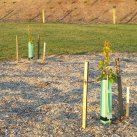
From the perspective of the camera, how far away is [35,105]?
11859 mm

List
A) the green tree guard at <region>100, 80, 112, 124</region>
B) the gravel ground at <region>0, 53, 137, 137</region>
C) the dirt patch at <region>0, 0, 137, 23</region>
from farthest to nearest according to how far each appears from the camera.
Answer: the dirt patch at <region>0, 0, 137, 23</region> < the green tree guard at <region>100, 80, 112, 124</region> < the gravel ground at <region>0, 53, 137, 137</region>

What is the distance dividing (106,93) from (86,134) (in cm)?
111

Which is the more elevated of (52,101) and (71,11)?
(71,11)

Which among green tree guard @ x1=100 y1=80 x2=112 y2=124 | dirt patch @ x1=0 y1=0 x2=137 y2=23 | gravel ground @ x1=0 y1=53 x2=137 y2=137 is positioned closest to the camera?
gravel ground @ x1=0 y1=53 x2=137 y2=137

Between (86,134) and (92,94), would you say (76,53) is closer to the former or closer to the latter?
(92,94)

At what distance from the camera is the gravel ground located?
32.3 ft

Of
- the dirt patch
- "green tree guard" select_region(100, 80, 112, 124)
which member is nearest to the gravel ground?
"green tree guard" select_region(100, 80, 112, 124)

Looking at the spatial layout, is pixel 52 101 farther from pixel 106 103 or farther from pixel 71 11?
pixel 71 11

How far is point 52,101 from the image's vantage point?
12.3m

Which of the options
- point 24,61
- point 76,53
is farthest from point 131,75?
point 76,53

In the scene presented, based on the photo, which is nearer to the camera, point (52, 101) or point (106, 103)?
point (106, 103)

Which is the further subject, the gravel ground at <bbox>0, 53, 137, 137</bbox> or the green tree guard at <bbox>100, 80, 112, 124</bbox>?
the green tree guard at <bbox>100, 80, 112, 124</bbox>

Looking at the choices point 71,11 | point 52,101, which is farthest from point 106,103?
point 71,11

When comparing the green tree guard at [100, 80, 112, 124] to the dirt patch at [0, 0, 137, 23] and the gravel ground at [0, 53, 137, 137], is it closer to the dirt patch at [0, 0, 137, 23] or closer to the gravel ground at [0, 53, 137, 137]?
the gravel ground at [0, 53, 137, 137]
